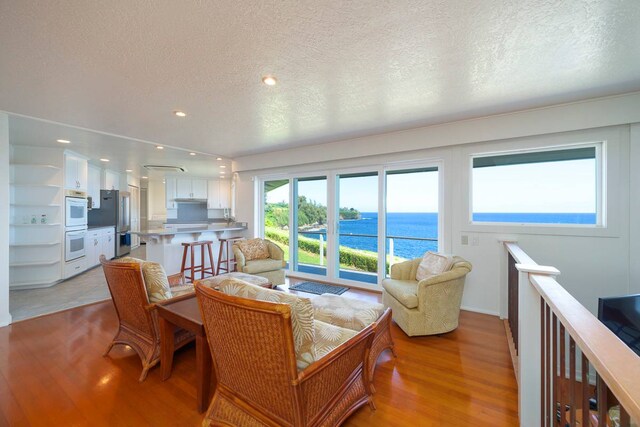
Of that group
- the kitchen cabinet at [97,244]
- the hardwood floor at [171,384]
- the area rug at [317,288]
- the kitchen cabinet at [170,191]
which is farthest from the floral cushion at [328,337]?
the kitchen cabinet at [170,191]

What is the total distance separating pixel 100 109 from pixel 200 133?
1.16 m

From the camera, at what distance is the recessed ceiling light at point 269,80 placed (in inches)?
86.2

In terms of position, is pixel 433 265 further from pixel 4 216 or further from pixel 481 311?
pixel 4 216

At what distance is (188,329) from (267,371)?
0.87 metres

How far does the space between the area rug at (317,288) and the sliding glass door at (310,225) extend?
1.24 ft

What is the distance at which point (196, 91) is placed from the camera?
244 centimetres

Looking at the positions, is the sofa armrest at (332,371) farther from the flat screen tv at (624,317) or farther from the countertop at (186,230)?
the countertop at (186,230)

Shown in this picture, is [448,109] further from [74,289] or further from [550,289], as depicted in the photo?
[74,289]

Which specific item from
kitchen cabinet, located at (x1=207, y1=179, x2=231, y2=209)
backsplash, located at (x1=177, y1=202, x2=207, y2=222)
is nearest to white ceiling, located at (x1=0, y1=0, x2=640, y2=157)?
kitchen cabinet, located at (x1=207, y1=179, x2=231, y2=209)

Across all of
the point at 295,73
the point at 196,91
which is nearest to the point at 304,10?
the point at 295,73

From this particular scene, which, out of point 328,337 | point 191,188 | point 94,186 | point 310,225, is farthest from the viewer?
point 191,188

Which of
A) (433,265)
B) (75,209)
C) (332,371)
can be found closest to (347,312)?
(332,371)

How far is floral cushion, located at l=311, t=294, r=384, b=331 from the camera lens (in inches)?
81.2

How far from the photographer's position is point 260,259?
4.31 m
